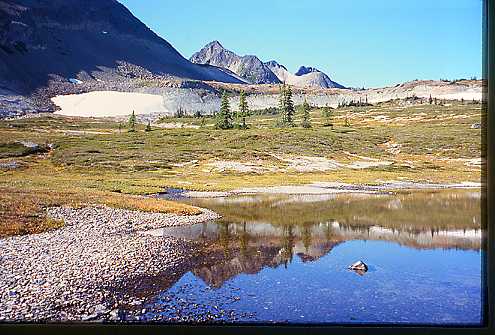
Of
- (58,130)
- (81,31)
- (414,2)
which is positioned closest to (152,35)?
(81,31)

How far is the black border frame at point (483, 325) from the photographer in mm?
4074

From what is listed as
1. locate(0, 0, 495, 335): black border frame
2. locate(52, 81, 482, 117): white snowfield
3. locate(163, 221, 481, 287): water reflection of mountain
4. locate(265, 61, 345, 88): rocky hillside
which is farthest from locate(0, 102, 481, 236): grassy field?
locate(0, 0, 495, 335): black border frame

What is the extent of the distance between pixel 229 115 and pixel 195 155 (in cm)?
66

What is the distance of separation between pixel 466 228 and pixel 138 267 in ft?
9.84

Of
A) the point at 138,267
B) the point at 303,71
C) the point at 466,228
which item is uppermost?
the point at 303,71

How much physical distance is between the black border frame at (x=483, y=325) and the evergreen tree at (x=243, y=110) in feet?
7.98

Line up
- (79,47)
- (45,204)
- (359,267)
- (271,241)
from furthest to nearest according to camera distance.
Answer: (79,47), (45,204), (271,241), (359,267)

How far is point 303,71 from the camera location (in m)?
5.61

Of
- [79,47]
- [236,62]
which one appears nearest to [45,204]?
[79,47]

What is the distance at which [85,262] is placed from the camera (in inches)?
192

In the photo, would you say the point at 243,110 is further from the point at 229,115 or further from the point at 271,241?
the point at 271,241

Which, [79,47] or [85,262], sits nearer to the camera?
[85,262]

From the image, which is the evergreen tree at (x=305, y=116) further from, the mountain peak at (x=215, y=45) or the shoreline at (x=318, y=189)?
the mountain peak at (x=215, y=45)

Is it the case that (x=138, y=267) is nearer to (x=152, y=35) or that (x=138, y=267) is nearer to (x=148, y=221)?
(x=148, y=221)
